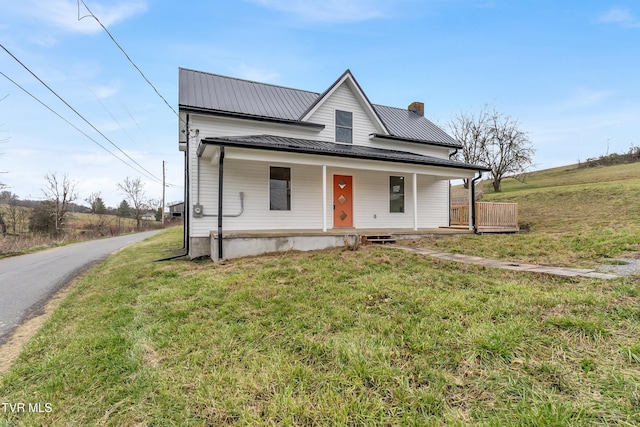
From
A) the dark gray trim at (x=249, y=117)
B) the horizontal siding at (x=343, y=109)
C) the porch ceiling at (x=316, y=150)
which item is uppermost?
the horizontal siding at (x=343, y=109)

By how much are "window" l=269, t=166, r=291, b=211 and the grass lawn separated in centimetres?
595

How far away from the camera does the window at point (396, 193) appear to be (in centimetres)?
1236

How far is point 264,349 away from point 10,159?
65.2 feet

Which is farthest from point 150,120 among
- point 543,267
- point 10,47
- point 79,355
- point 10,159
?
point 543,267

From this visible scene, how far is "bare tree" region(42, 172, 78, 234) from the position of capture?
28641 millimetres

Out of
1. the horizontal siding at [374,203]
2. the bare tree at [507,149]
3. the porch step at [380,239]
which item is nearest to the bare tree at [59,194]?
the horizontal siding at [374,203]

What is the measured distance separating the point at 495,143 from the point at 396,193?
2121 cm

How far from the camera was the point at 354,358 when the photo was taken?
8.59ft

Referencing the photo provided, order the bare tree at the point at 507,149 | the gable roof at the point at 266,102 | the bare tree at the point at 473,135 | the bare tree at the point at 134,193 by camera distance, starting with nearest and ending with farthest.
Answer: the gable roof at the point at 266,102 → the bare tree at the point at 507,149 → the bare tree at the point at 473,135 → the bare tree at the point at 134,193

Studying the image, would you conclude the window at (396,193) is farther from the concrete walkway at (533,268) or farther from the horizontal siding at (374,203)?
the concrete walkway at (533,268)

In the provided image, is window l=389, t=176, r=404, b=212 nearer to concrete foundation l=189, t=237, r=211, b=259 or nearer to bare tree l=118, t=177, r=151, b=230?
concrete foundation l=189, t=237, r=211, b=259

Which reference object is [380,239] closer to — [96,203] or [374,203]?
[374,203]

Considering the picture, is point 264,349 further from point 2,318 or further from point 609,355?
point 2,318

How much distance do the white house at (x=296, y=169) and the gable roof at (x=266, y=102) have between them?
0.15ft
